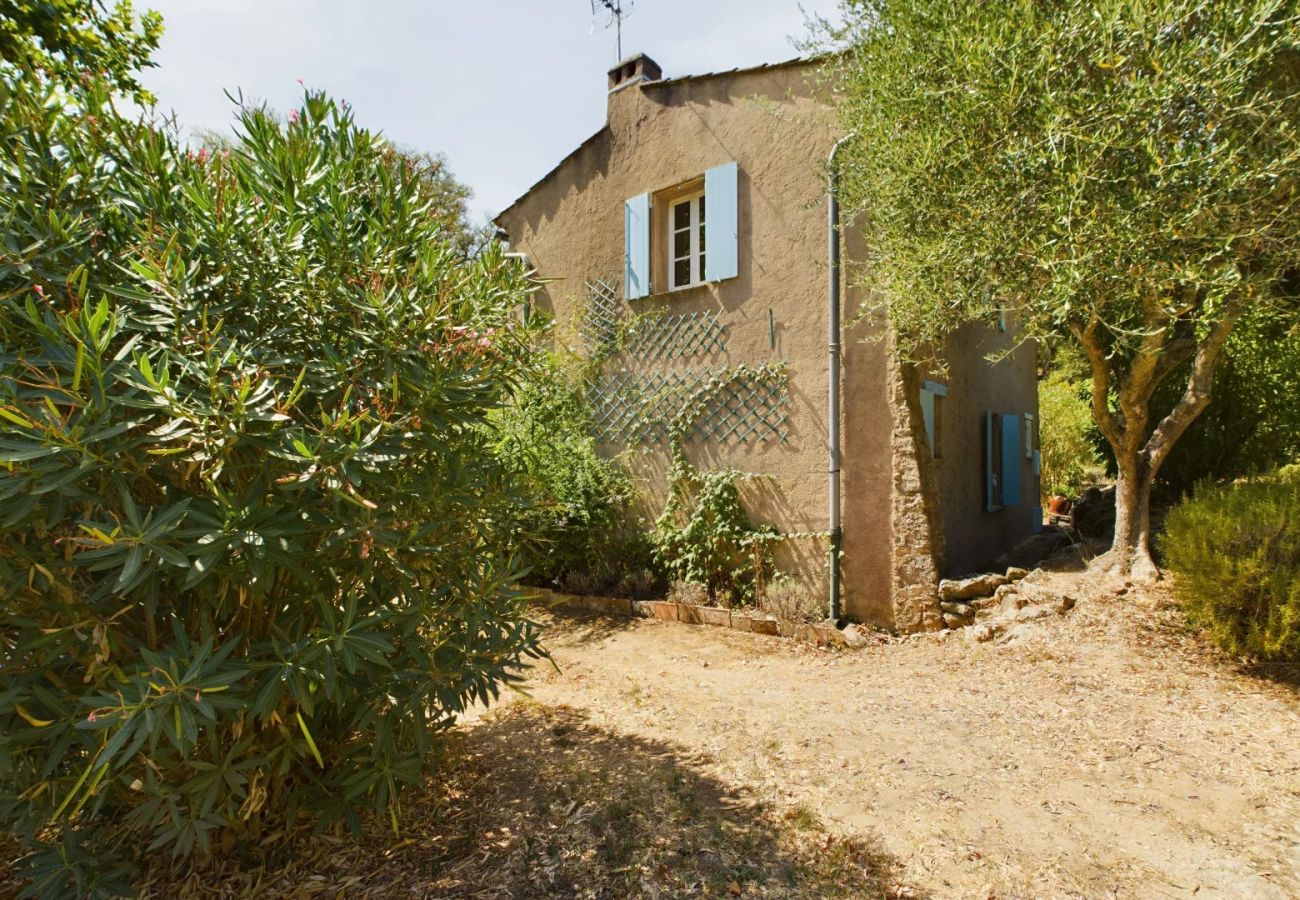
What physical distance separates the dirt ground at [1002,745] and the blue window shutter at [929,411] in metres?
1.71

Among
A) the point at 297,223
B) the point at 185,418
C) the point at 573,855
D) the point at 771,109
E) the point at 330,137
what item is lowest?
the point at 573,855

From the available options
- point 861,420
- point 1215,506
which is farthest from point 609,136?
point 1215,506

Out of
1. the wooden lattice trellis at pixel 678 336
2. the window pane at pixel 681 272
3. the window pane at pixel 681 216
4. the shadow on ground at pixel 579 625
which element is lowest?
the shadow on ground at pixel 579 625

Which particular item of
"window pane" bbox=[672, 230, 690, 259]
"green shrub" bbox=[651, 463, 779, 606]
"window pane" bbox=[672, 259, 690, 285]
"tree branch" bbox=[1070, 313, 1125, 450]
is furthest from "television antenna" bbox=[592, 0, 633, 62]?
"tree branch" bbox=[1070, 313, 1125, 450]

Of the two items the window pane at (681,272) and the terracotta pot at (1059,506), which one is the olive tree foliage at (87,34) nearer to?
the window pane at (681,272)

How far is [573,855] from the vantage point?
8.80ft

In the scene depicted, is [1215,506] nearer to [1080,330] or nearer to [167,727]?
[1080,330]

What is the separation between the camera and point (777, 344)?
22.0ft

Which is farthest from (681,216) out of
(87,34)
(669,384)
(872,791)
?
(872,791)

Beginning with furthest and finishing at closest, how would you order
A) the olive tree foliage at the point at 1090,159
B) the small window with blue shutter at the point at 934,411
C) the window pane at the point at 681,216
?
the window pane at the point at 681,216
the small window with blue shutter at the point at 934,411
the olive tree foliage at the point at 1090,159

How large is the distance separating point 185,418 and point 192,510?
0.29 metres

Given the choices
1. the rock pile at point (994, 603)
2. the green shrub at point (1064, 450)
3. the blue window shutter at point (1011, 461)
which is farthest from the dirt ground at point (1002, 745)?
the green shrub at point (1064, 450)

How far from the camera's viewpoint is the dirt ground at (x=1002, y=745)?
2.55m

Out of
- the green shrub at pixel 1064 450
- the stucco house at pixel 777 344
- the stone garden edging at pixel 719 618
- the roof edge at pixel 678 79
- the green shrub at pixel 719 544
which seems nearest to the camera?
the stone garden edging at pixel 719 618
